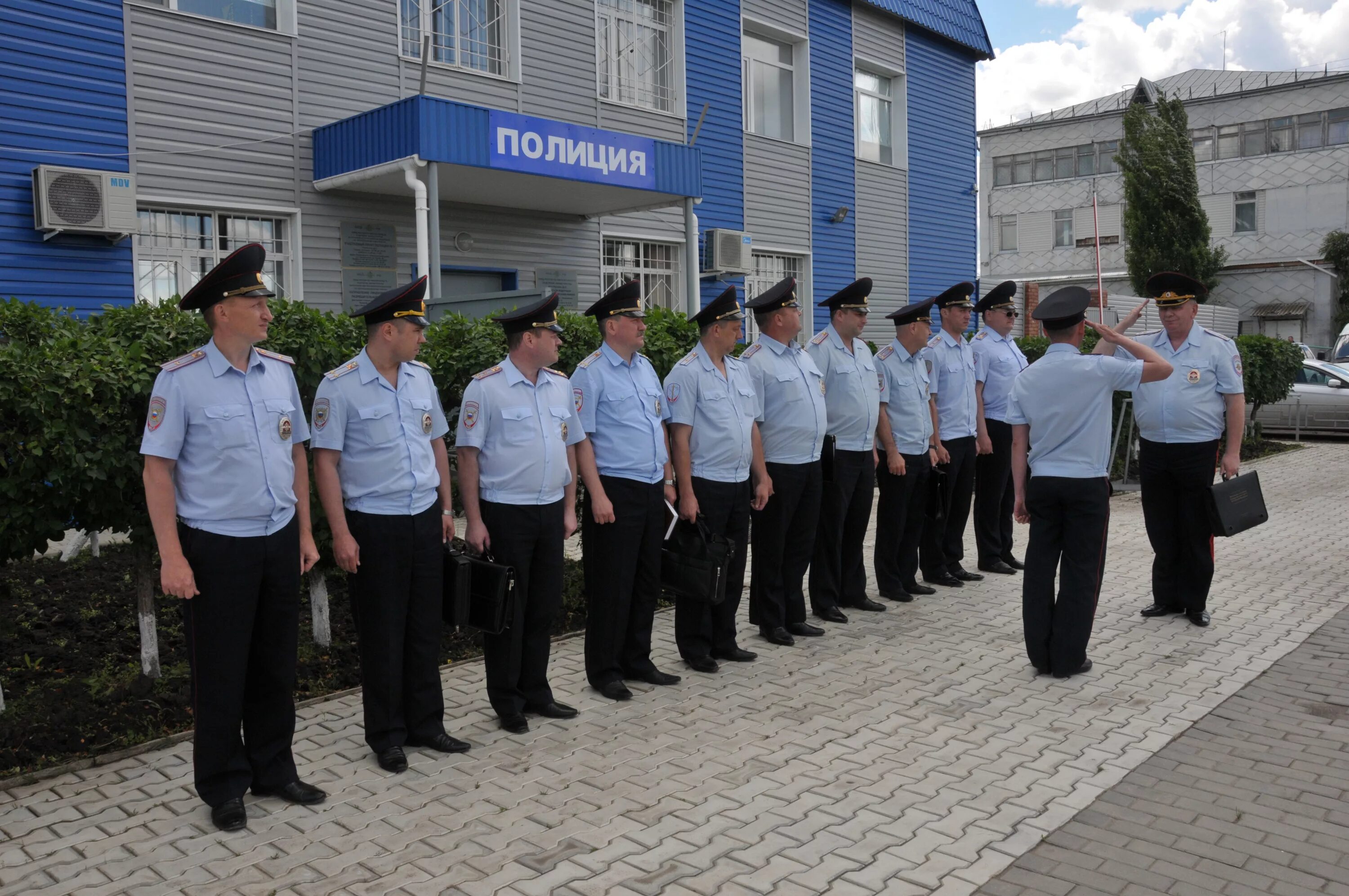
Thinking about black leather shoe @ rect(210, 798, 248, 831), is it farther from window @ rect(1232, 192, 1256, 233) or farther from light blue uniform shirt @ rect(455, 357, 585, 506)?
window @ rect(1232, 192, 1256, 233)

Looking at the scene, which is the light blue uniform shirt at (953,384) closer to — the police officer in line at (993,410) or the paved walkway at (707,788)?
the police officer in line at (993,410)

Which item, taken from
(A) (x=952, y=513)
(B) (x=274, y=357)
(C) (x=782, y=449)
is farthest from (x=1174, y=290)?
(B) (x=274, y=357)

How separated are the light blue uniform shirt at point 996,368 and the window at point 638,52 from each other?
8028 mm

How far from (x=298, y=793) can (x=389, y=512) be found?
3.61 feet

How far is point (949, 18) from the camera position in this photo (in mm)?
21047

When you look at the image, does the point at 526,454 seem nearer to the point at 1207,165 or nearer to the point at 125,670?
the point at 125,670

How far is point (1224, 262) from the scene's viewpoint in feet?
126

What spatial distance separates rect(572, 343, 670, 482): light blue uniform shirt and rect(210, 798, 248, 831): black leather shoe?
2164 mm

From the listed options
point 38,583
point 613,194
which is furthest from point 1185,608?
point 613,194

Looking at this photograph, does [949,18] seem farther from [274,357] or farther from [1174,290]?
[274,357]

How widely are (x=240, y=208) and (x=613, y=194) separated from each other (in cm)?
431

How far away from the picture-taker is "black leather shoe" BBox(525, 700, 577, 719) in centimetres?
491

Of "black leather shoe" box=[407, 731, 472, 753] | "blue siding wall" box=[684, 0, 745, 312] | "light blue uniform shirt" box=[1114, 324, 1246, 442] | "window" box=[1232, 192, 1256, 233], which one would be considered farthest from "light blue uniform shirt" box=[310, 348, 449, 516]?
"window" box=[1232, 192, 1256, 233]

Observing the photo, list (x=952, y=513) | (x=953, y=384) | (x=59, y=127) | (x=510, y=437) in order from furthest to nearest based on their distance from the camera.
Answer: (x=59, y=127), (x=952, y=513), (x=953, y=384), (x=510, y=437)
